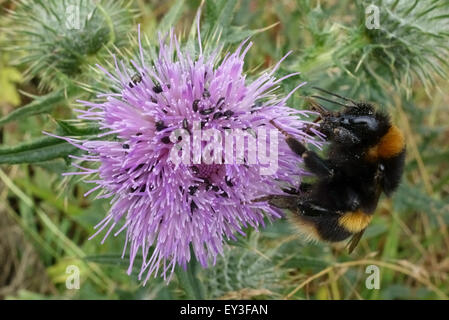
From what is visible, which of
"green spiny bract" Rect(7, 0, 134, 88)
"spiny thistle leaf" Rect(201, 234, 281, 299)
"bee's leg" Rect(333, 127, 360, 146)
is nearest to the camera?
"bee's leg" Rect(333, 127, 360, 146)

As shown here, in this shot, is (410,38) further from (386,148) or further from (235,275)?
(235,275)

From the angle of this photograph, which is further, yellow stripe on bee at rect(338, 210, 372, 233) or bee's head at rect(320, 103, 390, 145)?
yellow stripe on bee at rect(338, 210, 372, 233)

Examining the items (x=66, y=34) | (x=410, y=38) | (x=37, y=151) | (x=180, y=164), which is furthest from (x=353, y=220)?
(x=66, y=34)

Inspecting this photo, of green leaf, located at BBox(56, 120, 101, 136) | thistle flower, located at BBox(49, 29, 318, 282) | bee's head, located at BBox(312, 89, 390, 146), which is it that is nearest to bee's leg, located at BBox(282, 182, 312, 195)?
thistle flower, located at BBox(49, 29, 318, 282)

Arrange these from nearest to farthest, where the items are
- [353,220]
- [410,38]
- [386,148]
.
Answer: [386,148] < [353,220] < [410,38]

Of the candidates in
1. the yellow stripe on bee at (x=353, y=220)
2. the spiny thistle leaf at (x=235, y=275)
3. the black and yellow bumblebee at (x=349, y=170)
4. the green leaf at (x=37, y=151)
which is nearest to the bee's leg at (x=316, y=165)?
the black and yellow bumblebee at (x=349, y=170)

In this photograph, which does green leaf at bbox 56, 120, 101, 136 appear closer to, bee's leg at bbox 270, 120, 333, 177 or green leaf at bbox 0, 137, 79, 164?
green leaf at bbox 0, 137, 79, 164

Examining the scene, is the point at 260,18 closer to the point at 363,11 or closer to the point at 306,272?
the point at 363,11
